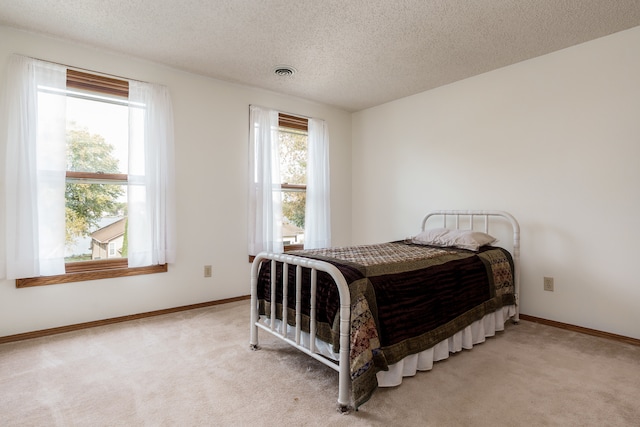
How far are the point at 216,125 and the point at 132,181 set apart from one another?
1029 mm

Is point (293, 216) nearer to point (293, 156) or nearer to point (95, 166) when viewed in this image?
point (293, 156)

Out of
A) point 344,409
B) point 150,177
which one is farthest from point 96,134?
point 344,409

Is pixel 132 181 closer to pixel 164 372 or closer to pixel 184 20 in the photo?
pixel 184 20

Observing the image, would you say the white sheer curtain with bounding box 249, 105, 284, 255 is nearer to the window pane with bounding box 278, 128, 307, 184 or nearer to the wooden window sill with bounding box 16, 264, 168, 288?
the window pane with bounding box 278, 128, 307, 184

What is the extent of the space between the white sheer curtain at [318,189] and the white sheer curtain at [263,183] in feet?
1.69

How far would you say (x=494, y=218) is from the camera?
3.29 m

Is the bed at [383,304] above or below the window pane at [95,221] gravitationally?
below

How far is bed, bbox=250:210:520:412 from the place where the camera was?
1690 mm

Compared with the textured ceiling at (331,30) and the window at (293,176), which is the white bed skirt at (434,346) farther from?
the textured ceiling at (331,30)

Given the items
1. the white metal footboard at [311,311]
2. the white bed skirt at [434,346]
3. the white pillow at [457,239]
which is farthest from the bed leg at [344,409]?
the white pillow at [457,239]

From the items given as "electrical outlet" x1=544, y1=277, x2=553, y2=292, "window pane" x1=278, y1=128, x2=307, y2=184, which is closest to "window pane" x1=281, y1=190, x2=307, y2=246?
"window pane" x1=278, y1=128, x2=307, y2=184

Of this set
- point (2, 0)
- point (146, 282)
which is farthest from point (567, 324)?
point (2, 0)

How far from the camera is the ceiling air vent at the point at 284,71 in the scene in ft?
10.6

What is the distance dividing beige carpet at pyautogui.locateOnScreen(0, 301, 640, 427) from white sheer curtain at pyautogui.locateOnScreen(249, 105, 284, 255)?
52.4 inches
